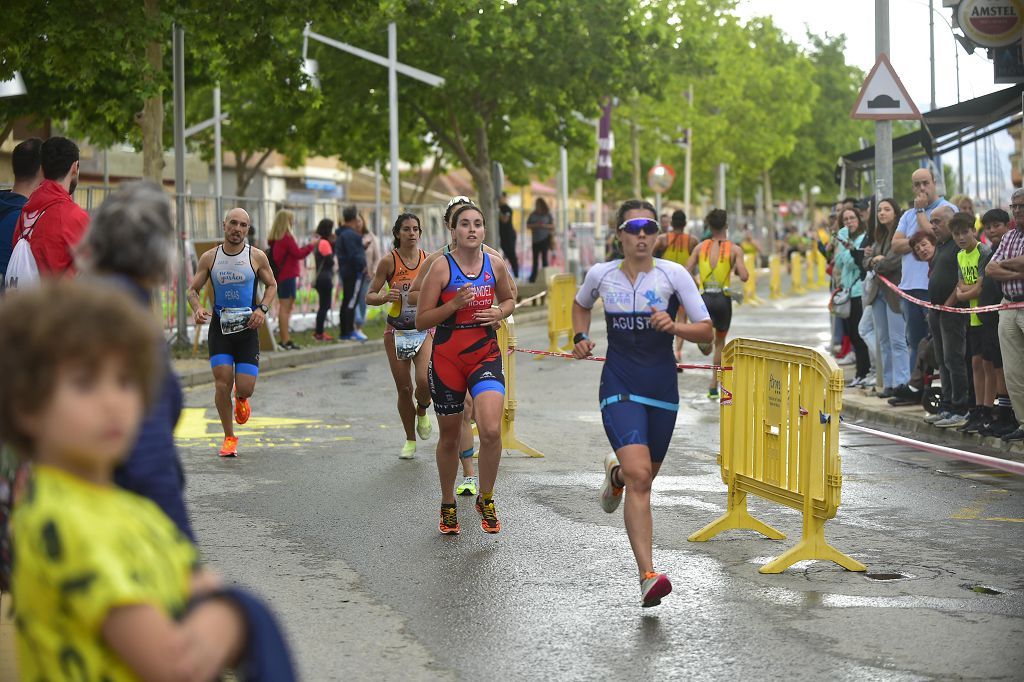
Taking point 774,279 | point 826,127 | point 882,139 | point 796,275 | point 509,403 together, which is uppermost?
point 826,127

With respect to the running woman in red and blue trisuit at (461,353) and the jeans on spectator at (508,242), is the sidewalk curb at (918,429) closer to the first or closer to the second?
the running woman in red and blue trisuit at (461,353)

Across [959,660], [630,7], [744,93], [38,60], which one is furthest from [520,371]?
[744,93]

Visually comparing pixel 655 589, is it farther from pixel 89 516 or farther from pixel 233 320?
pixel 233 320

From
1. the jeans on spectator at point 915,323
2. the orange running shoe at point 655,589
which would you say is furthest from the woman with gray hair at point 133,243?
the jeans on spectator at point 915,323

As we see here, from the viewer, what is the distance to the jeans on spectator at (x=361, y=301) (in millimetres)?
24533

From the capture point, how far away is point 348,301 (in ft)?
77.8

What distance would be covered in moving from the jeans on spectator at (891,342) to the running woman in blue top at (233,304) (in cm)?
621

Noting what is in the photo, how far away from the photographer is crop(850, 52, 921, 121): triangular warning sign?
16.3 m

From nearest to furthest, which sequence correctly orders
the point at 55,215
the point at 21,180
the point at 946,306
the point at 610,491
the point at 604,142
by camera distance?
1. the point at 55,215
2. the point at 21,180
3. the point at 610,491
4. the point at 946,306
5. the point at 604,142

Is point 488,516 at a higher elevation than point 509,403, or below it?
below

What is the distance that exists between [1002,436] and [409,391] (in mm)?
4543

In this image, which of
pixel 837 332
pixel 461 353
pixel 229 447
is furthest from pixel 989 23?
pixel 461 353

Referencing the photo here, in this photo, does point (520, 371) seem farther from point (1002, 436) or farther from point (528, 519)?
point (528, 519)

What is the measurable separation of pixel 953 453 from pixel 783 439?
9.92 feet
